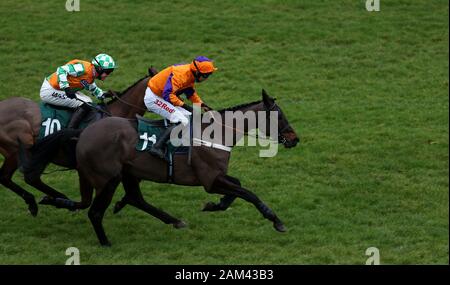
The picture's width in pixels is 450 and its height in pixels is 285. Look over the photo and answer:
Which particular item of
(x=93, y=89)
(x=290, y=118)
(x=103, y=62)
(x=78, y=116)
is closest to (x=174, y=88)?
(x=103, y=62)

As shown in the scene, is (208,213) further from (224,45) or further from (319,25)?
(319,25)

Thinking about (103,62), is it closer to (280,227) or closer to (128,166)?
(128,166)

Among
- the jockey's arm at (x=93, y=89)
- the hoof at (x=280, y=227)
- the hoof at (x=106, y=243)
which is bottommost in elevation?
the hoof at (x=106, y=243)

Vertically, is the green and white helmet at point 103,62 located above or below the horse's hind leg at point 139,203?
above

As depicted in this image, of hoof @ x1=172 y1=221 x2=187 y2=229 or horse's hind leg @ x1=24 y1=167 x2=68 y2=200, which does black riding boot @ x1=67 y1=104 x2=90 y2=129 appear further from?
hoof @ x1=172 y1=221 x2=187 y2=229

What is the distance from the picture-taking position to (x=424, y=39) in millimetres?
17781

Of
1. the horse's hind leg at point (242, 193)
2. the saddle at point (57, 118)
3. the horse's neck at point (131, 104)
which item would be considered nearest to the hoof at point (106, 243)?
the horse's hind leg at point (242, 193)

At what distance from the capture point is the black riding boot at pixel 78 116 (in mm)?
10039

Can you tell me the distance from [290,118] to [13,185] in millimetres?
5487

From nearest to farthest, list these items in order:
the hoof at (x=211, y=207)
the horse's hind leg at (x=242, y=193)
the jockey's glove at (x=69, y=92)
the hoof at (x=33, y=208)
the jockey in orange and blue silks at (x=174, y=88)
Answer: the horse's hind leg at (x=242, y=193), the jockey in orange and blue silks at (x=174, y=88), the hoof at (x=211, y=207), the jockey's glove at (x=69, y=92), the hoof at (x=33, y=208)

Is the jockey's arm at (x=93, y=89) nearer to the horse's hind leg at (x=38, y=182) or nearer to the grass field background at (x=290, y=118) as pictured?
the horse's hind leg at (x=38, y=182)

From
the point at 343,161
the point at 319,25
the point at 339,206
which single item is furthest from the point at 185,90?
the point at 319,25

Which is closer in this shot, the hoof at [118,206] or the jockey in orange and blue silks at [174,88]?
the jockey in orange and blue silks at [174,88]
